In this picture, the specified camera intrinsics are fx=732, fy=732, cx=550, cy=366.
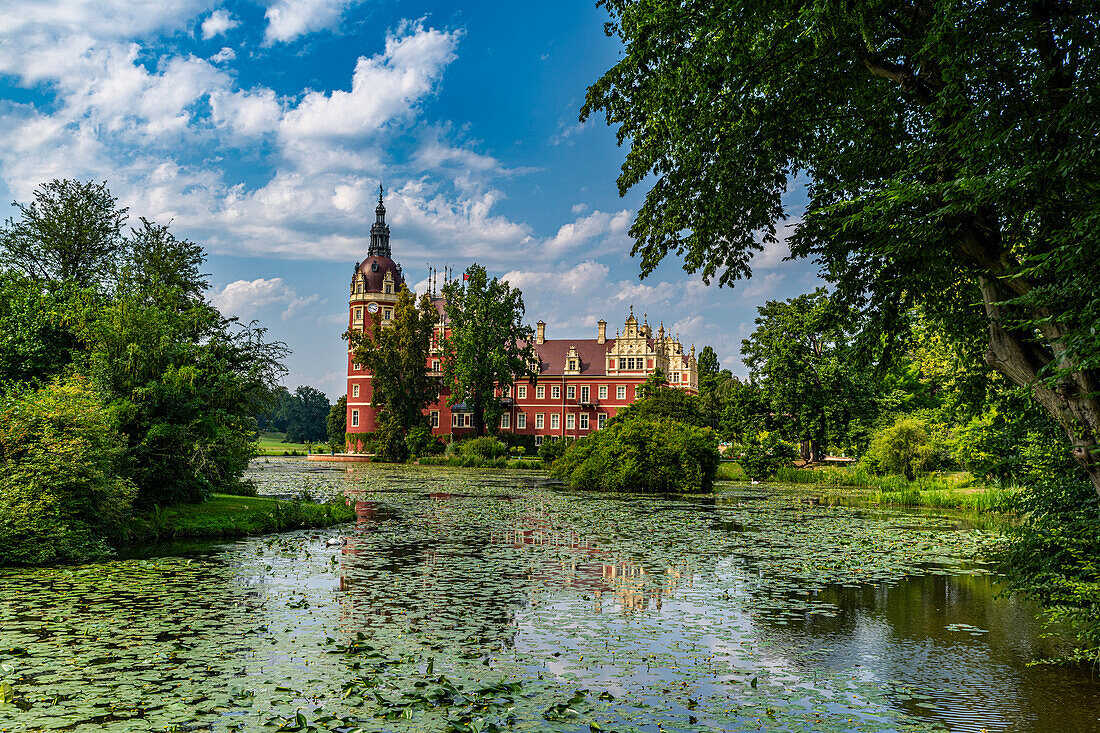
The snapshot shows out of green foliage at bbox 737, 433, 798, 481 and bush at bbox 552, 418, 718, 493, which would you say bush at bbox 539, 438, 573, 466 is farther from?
bush at bbox 552, 418, 718, 493

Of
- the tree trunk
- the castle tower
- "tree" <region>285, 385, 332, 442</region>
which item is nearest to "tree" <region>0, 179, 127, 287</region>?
the tree trunk

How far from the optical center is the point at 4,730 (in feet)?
16.9

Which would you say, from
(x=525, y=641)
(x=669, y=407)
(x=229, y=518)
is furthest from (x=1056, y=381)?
(x=669, y=407)

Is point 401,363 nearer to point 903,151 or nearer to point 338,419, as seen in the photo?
point 338,419

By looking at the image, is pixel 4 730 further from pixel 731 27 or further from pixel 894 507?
pixel 894 507

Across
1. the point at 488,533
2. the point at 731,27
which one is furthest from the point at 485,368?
the point at 731,27

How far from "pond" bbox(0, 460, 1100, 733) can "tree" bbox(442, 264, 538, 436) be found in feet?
138

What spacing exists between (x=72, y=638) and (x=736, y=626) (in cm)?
722

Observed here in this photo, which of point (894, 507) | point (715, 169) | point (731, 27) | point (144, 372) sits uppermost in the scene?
point (731, 27)

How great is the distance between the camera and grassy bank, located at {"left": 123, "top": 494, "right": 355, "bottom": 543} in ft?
46.5

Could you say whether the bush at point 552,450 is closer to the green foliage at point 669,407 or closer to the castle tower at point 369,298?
the green foliage at point 669,407

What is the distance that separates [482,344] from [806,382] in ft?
84.8

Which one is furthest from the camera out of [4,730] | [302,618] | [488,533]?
[488,533]

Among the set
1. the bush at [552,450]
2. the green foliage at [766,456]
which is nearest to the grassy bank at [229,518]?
the bush at [552,450]
